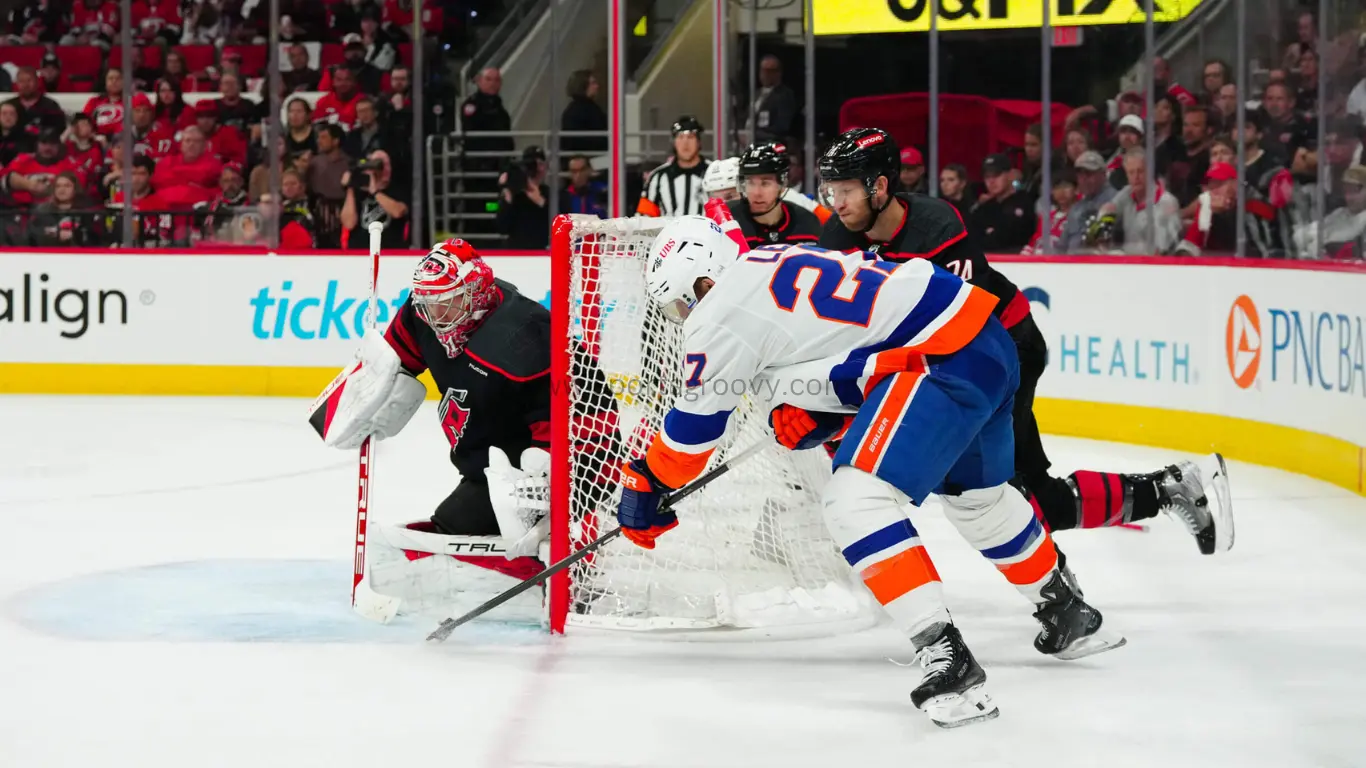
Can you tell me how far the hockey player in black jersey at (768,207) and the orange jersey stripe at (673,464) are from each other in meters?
1.73

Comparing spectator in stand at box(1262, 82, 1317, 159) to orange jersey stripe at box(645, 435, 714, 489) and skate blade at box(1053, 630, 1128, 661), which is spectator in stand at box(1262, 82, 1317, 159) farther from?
orange jersey stripe at box(645, 435, 714, 489)

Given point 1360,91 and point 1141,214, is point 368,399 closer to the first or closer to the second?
point 1360,91

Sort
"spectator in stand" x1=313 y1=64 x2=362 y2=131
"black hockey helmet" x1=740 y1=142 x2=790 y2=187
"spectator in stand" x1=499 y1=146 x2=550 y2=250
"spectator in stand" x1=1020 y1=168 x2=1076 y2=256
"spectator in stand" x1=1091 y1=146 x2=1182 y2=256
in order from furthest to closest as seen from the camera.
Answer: "spectator in stand" x1=313 y1=64 x2=362 y2=131
"spectator in stand" x1=499 y1=146 x2=550 y2=250
"spectator in stand" x1=1020 y1=168 x2=1076 y2=256
"spectator in stand" x1=1091 y1=146 x2=1182 y2=256
"black hockey helmet" x1=740 y1=142 x2=790 y2=187

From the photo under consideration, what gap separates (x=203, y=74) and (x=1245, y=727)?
779 cm

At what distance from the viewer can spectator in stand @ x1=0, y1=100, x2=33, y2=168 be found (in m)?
8.92

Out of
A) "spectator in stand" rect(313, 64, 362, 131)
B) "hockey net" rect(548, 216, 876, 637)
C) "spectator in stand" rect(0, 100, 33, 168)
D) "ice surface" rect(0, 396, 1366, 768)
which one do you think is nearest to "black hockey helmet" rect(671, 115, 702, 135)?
"ice surface" rect(0, 396, 1366, 768)

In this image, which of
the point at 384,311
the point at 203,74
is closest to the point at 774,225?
the point at 384,311

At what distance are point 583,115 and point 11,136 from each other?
3.16 metres

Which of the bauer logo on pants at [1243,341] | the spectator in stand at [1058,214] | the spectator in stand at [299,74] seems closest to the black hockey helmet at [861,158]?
Answer: the bauer logo on pants at [1243,341]

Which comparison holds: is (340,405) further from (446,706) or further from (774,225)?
(774,225)

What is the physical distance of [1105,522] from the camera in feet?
12.1

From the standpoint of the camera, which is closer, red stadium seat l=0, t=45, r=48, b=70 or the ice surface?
the ice surface

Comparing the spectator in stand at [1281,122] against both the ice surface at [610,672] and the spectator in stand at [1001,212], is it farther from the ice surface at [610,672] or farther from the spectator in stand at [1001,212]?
the ice surface at [610,672]

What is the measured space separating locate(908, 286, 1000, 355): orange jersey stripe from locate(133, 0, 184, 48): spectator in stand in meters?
7.70
